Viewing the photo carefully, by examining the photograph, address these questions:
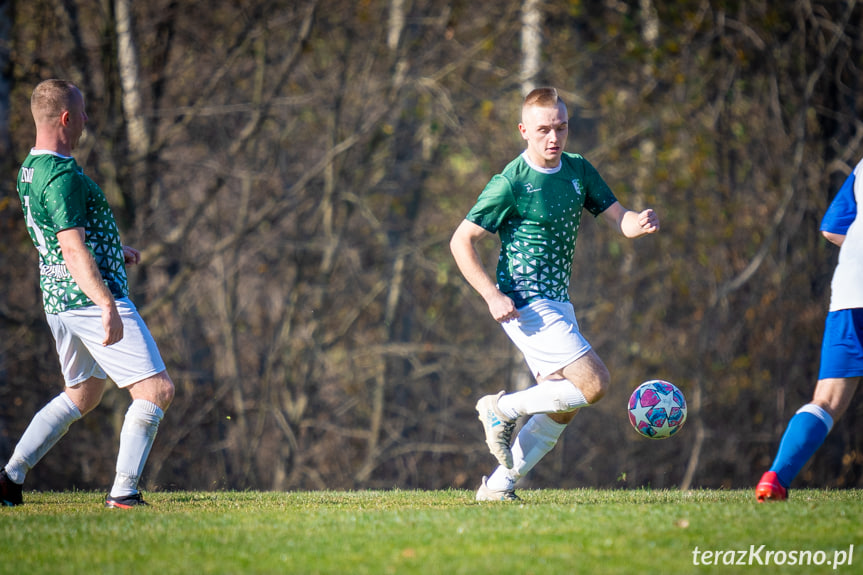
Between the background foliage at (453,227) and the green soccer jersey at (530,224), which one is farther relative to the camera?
the background foliage at (453,227)

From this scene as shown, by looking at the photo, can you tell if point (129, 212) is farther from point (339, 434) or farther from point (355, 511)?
point (355, 511)

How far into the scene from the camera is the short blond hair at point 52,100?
206 inches

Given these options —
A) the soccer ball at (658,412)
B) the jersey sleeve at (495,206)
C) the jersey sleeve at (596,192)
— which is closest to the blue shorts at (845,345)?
the soccer ball at (658,412)

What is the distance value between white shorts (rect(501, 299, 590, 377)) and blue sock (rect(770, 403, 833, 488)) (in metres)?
1.12

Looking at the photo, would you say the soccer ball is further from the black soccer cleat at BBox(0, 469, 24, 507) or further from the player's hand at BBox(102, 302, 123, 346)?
the black soccer cleat at BBox(0, 469, 24, 507)

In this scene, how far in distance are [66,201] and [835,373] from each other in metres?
4.08

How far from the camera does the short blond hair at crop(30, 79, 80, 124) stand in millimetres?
5238

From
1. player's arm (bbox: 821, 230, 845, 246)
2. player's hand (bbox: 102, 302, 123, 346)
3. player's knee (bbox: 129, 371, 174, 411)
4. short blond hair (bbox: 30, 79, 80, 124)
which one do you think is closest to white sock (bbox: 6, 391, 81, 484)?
player's knee (bbox: 129, 371, 174, 411)

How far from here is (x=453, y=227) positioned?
13781 mm

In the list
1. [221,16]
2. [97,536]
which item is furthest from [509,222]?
[221,16]

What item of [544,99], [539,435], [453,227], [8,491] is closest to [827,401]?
[539,435]

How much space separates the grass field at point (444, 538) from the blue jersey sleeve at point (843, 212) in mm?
1472

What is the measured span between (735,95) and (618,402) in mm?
4745

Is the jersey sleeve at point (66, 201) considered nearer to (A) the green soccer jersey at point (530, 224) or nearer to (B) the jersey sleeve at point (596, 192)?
(A) the green soccer jersey at point (530, 224)
